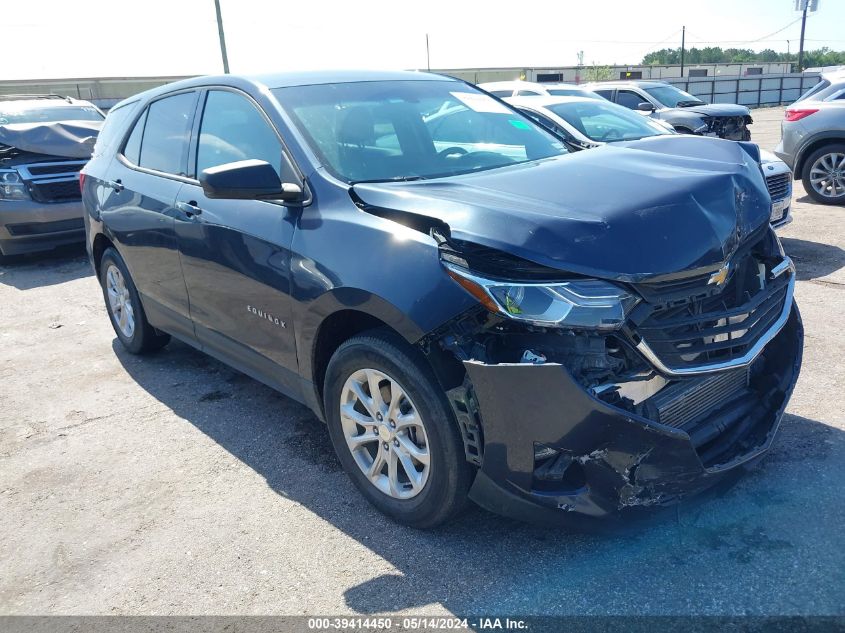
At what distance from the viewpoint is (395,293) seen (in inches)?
106

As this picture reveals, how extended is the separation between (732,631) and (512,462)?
873 mm

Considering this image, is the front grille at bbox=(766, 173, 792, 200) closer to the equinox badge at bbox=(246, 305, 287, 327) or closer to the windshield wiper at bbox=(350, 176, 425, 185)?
the windshield wiper at bbox=(350, 176, 425, 185)

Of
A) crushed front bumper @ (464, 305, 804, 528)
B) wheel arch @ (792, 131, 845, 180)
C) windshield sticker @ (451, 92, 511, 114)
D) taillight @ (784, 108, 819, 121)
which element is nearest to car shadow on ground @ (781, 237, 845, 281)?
wheel arch @ (792, 131, 845, 180)

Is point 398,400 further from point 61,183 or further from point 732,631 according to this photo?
point 61,183

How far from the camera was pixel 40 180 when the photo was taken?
28.7 feet

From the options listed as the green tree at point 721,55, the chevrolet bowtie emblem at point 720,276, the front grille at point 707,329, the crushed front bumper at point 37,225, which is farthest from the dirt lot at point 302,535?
the green tree at point 721,55

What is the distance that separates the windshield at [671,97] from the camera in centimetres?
1487

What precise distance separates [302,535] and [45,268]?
7.24 m

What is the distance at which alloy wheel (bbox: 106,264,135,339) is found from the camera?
5180 mm

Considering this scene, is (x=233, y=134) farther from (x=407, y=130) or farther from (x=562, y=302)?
(x=562, y=302)

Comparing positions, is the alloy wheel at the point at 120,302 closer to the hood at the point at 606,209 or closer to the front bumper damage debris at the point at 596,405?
the hood at the point at 606,209

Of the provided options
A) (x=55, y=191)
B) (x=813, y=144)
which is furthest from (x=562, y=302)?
(x=813, y=144)

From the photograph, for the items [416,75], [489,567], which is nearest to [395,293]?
[489,567]

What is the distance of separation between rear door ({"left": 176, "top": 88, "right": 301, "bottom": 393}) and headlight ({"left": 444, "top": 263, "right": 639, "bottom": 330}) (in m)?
1.16
